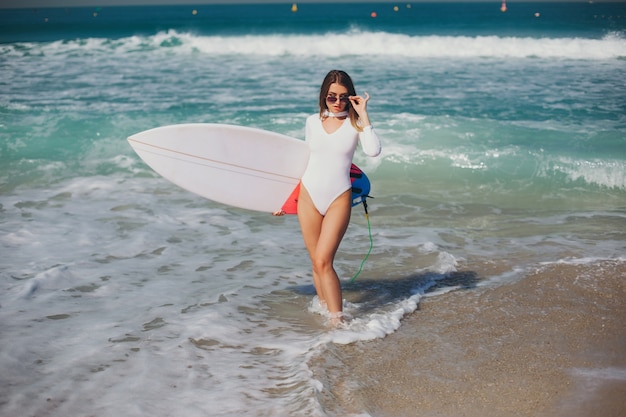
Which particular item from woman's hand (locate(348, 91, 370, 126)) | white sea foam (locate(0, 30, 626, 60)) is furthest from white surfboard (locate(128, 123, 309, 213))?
white sea foam (locate(0, 30, 626, 60))

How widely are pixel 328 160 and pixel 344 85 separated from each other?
18.7 inches

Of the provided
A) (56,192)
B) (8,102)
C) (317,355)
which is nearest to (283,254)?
(317,355)

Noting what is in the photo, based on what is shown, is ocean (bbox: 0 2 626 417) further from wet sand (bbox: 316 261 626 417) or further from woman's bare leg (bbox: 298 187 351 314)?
woman's bare leg (bbox: 298 187 351 314)

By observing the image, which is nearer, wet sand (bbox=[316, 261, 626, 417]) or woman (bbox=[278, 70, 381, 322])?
wet sand (bbox=[316, 261, 626, 417])

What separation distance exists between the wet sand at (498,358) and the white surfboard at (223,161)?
4.56ft

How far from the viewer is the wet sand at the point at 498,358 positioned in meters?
3.25

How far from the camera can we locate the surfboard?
4621 millimetres

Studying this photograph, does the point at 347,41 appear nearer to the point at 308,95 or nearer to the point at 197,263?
the point at 308,95

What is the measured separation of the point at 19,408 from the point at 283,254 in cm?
292

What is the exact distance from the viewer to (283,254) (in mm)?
5891

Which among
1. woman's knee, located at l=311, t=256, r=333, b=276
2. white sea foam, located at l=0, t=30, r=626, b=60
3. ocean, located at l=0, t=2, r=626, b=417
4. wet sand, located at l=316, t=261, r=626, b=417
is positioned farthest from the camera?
white sea foam, located at l=0, t=30, r=626, b=60

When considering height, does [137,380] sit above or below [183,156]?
below

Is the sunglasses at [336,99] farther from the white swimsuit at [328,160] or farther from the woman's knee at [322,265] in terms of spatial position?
the woman's knee at [322,265]

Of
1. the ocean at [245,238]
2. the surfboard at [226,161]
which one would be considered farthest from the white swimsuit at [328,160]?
the ocean at [245,238]
